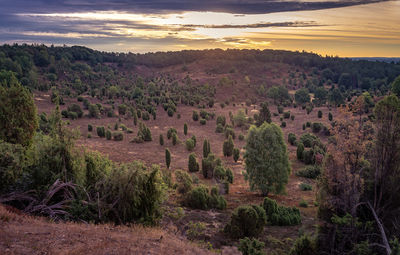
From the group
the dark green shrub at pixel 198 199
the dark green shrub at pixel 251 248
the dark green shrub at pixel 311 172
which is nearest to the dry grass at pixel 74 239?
the dark green shrub at pixel 251 248

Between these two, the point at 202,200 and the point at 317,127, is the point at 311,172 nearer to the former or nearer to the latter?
the point at 202,200

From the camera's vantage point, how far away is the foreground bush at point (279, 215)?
17953 mm

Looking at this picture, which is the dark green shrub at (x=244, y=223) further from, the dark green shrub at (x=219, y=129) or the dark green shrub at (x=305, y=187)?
the dark green shrub at (x=219, y=129)

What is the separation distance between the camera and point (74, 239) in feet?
31.6

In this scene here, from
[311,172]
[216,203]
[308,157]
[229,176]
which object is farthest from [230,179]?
[308,157]

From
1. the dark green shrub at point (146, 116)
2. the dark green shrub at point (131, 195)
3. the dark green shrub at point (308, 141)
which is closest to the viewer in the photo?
the dark green shrub at point (131, 195)

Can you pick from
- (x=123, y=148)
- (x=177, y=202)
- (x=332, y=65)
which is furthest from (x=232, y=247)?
(x=332, y=65)

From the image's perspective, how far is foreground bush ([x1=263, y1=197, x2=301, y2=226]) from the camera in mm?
17953

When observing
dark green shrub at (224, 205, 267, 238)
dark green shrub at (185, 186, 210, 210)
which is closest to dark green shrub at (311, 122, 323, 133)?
dark green shrub at (185, 186, 210, 210)

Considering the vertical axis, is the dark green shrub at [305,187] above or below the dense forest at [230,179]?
below

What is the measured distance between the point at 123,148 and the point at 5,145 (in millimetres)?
21671

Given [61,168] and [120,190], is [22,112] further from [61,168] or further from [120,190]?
[120,190]

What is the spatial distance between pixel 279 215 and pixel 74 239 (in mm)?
12596

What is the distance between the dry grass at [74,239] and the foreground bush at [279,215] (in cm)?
838
